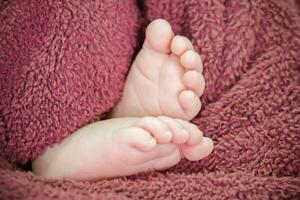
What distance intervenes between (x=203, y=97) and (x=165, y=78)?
82mm

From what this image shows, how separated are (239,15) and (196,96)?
6.5 inches

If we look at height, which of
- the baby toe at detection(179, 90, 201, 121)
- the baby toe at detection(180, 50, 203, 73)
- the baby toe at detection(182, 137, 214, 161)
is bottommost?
the baby toe at detection(182, 137, 214, 161)

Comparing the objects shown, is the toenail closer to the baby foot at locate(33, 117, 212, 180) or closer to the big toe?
the baby foot at locate(33, 117, 212, 180)

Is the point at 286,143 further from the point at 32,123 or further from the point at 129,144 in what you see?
the point at 32,123

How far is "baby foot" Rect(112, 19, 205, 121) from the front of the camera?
2.32ft

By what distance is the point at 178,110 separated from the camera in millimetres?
717

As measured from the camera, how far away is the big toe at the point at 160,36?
73 cm

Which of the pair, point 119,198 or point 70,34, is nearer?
point 119,198

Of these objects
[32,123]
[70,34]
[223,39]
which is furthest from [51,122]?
[223,39]

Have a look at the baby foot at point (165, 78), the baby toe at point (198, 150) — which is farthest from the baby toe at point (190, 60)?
the baby toe at point (198, 150)

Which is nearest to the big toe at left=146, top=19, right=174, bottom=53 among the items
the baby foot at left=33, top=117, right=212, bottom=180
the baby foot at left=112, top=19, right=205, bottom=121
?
the baby foot at left=112, top=19, right=205, bottom=121

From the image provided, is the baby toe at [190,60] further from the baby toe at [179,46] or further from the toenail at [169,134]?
the toenail at [169,134]

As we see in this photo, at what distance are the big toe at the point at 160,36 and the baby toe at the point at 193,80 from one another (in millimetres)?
59

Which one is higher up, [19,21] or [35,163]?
[19,21]
